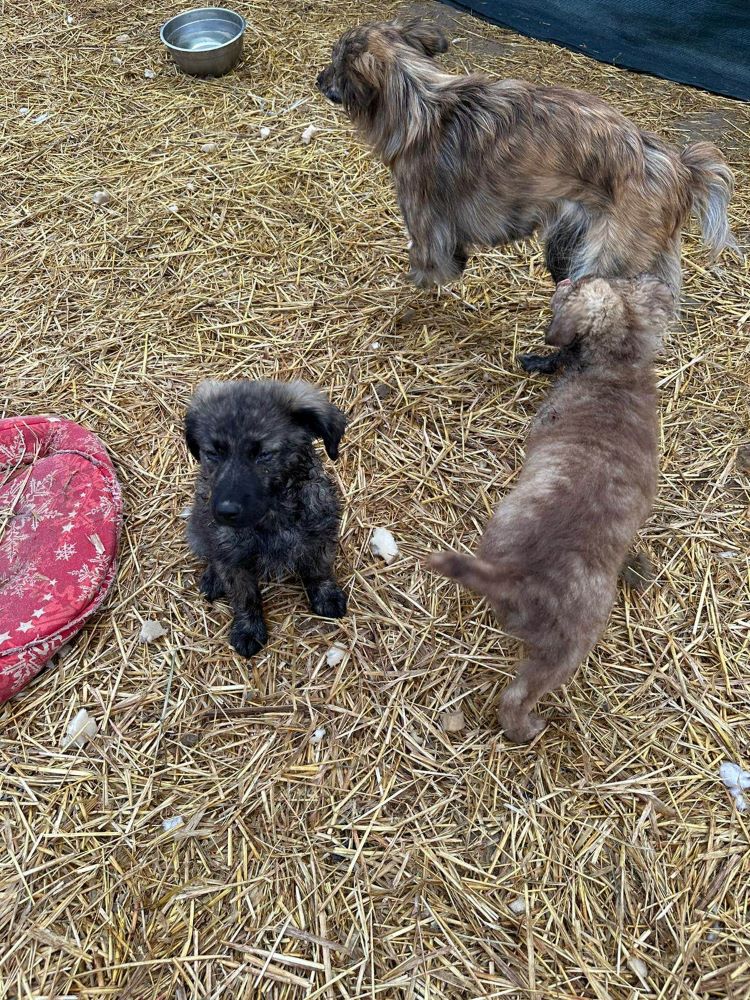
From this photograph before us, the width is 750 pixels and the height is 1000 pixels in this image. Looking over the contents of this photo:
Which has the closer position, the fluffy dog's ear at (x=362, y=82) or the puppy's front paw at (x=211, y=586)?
the puppy's front paw at (x=211, y=586)

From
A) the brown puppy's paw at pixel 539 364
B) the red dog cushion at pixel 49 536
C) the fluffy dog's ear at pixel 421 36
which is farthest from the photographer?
the brown puppy's paw at pixel 539 364

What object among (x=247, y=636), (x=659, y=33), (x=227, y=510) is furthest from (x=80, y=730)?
(x=659, y=33)

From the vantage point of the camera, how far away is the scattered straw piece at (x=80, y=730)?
250 cm

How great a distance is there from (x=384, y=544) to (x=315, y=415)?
0.85 meters

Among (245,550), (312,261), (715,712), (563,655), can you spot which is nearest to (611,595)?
(563,655)

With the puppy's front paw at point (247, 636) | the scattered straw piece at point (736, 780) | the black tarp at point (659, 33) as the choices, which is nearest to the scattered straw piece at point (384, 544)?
the puppy's front paw at point (247, 636)

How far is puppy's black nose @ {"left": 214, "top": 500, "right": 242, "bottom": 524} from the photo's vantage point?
6.74 feet

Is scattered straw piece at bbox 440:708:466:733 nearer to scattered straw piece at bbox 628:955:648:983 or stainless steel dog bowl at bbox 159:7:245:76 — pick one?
scattered straw piece at bbox 628:955:648:983

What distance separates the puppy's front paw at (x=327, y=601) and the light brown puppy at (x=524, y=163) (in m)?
1.97

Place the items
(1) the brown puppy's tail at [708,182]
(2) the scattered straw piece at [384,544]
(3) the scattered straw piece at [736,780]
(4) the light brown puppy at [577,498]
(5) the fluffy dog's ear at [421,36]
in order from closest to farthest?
(4) the light brown puppy at [577,498] < (3) the scattered straw piece at [736,780] < (2) the scattered straw piece at [384,544] < (1) the brown puppy's tail at [708,182] < (5) the fluffy dog's ear at [421,36]

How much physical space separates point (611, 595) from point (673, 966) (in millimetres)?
1184

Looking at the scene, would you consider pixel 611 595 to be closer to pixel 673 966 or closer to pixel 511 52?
pixel 673 966

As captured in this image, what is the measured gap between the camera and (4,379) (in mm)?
3672

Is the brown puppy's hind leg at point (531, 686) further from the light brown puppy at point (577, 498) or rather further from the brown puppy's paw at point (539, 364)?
the brown puppy's paw at point (539, 364)
